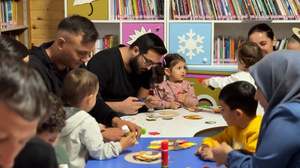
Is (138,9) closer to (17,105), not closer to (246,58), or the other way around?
(246,58)

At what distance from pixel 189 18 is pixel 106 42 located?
3.03 feet

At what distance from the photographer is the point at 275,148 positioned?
146 centimetres

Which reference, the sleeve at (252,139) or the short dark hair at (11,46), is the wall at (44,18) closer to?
Result: the short dark hair at (11,46)

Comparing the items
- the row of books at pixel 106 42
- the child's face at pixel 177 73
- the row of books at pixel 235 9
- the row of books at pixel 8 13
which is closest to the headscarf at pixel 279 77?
the child's face at pixel 177 73

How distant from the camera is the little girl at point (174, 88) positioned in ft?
11.5

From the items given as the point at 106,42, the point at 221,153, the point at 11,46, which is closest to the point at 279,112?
the point at 221,153

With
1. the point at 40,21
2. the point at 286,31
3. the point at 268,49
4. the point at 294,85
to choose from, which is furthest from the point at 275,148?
the point at 40,21

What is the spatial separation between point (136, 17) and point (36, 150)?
11.7 feet

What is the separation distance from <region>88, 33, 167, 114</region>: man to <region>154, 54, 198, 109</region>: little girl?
0.97 ft

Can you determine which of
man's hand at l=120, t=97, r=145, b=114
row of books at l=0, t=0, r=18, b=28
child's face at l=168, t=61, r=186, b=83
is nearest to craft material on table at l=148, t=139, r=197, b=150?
man's hand at l=120, t=97, r=145, b=114

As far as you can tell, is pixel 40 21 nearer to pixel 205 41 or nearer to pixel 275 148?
pixel 205 41

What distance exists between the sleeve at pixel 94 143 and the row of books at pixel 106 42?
2683 millimetres

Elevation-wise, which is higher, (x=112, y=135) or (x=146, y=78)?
(x=146, y=78)

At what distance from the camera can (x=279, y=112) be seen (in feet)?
4.81
